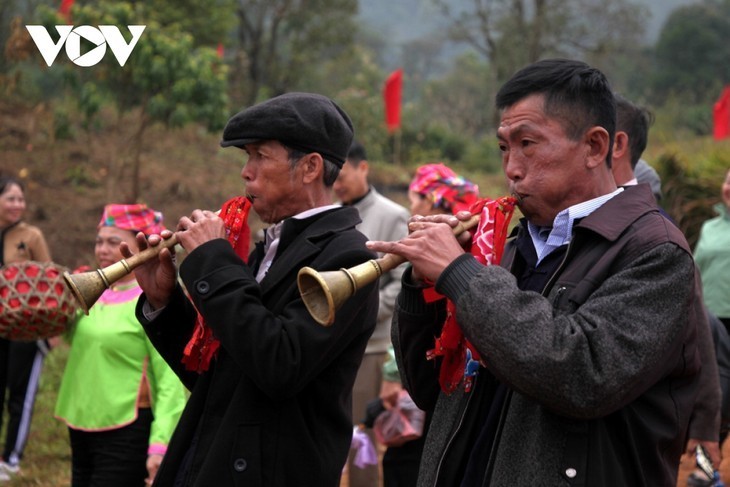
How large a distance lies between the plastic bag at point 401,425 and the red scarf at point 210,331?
76.2 inches

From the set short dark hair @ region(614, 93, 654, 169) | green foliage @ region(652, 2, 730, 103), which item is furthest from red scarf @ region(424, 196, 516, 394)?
green foliage @ region(652, 2, 730, 103)

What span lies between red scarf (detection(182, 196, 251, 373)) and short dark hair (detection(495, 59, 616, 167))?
1.08m

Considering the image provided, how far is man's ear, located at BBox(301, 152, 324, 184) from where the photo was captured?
3.09 meters

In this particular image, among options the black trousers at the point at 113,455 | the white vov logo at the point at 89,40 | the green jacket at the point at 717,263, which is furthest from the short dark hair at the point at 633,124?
the white vov logo at the point at 89,40

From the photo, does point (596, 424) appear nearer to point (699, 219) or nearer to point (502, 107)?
point (502, 107)

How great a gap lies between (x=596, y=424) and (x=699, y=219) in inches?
380

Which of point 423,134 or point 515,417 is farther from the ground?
point 515,417

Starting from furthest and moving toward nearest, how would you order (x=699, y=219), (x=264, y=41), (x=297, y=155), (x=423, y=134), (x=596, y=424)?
(x=264, y=41)
(x=423, y=134)
(x=699, y=219)
(x=297, y=155)
(x=596, y=424)

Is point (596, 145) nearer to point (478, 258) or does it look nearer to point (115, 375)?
point (478, 258)

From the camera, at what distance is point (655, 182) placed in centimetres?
477

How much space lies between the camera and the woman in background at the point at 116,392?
431cm

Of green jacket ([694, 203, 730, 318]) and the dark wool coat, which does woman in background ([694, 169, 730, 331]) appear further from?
the dark wool coat

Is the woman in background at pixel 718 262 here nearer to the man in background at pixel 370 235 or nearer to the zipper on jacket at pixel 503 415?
the man in background at pixel 370 235

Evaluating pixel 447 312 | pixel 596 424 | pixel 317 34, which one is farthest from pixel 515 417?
pixel 317 34
